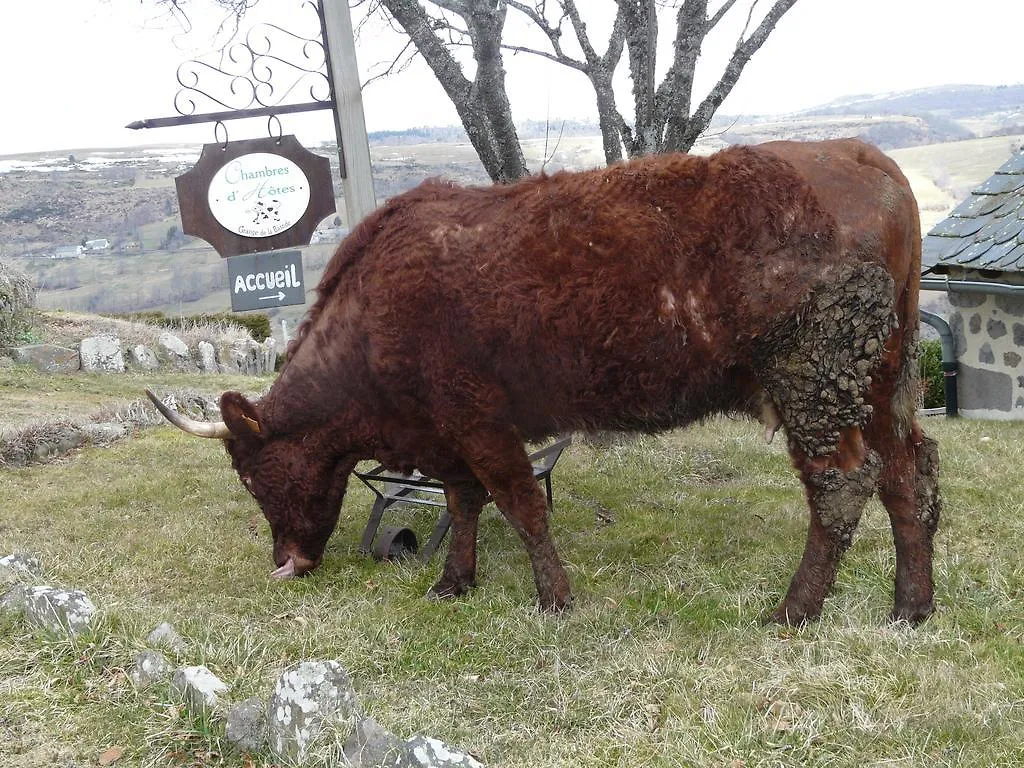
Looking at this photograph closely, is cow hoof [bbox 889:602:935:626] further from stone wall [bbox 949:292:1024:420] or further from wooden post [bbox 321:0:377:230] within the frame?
stone wall [bbox 949:292:1024:420]

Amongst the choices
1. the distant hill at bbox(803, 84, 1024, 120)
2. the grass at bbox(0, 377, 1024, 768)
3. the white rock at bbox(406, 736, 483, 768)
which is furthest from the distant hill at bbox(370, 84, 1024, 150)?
the white rock at bbox(406, 736, 483, 768)

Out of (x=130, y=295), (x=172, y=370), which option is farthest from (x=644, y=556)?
(x=130, y=295)

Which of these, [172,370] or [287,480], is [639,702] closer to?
[287,480]

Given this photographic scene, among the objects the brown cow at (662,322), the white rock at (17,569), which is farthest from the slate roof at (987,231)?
the white rock at (17,569)

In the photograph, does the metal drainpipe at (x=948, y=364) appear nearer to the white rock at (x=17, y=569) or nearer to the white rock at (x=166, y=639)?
the white rock at (x=166, y=639)

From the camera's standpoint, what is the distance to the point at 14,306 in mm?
13805

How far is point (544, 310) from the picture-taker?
4105 mm

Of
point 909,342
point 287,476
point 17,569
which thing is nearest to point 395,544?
point 287,476

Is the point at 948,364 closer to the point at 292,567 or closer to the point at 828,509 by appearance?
the point at 828,509

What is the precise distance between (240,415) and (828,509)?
311cm

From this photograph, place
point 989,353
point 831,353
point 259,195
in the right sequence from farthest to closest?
point 989,353, point 259,195, point 831,353

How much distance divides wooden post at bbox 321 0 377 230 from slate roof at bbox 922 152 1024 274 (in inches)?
236

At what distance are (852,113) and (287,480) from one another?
2056 centimetres

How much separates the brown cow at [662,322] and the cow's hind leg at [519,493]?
10 mm
